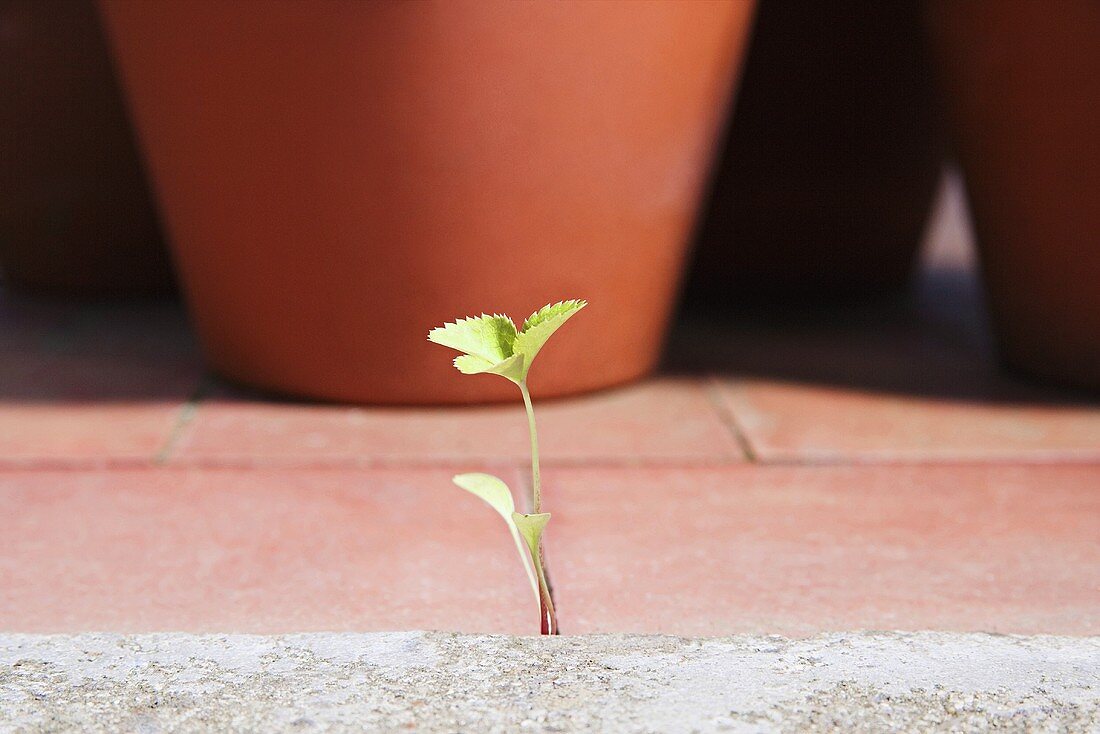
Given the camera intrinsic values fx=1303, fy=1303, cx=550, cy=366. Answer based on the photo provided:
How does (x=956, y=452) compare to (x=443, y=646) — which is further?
(x=956, y=452)

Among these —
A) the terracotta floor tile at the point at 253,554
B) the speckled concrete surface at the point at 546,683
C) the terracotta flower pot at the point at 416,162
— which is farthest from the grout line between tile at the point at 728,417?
the speckled concrete surface at the point at 546,683

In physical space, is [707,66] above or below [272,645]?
above

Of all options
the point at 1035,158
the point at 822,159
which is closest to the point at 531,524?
the point at 1035,158

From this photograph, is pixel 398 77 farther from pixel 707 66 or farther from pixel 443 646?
pixel 443 646

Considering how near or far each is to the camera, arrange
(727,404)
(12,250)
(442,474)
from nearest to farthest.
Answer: (442,474) → (727,404) → (12,250)

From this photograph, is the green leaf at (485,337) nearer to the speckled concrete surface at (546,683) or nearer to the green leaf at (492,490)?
the green leaf at (492,490)

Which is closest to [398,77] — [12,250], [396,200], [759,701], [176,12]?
[396,200]
